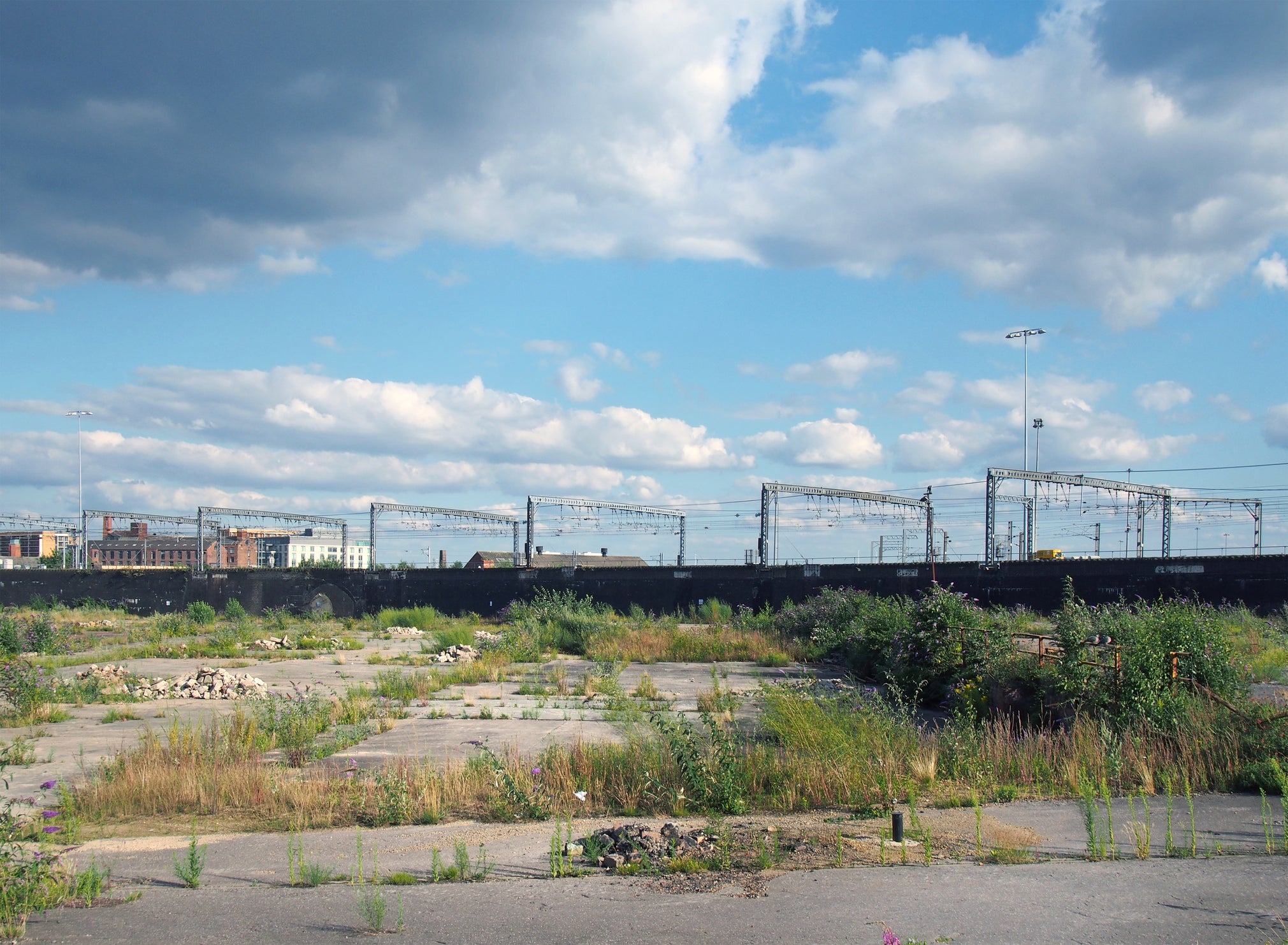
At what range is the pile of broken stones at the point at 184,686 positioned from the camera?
58.7 feet

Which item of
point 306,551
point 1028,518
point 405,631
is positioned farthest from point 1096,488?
point 306,551

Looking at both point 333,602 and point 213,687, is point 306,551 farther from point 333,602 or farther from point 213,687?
point 213,687

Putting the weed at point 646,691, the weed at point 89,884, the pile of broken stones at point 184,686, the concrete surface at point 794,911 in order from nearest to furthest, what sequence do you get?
the concrete surface at point 794,911 < the weed at point 89,884 < the weed at point 646,691 < the pile of broken stones at point 184,686

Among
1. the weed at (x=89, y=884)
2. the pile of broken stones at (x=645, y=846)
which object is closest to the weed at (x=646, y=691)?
the pile of broken stones at (x=645, y=846)

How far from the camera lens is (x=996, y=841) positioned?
7672mm

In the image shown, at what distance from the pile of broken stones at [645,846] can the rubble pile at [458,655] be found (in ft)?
53.9

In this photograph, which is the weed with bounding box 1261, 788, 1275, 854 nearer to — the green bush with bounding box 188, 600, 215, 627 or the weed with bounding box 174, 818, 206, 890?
the weed with bounding box 174, 818, 206, 890

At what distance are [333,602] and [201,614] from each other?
841 centimetres

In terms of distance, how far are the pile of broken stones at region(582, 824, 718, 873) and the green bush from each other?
1366 inches

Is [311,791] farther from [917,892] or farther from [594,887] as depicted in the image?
[917,892]

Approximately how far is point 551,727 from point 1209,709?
843 cm

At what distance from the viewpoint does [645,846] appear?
7.48 metres

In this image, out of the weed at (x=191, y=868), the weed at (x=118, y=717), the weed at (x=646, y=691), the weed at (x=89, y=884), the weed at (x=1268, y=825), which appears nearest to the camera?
the weed at (x=89, y=884)

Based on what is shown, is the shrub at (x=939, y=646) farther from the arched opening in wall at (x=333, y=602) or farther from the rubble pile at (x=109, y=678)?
the arched opening in wall at (x=333, y=602)
